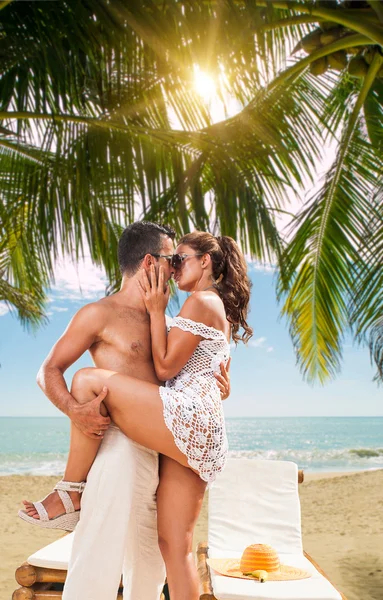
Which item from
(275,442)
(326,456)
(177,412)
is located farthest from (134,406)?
(275,442)

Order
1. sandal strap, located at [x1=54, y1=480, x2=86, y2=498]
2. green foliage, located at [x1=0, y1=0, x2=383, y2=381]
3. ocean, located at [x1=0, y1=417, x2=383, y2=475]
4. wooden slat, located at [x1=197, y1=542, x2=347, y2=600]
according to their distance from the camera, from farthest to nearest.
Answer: ocean, located at [x1=0, y1=417, x2=383, y2=475] < wooden slat, located at [x1=197, y1=542, x2=347, y2=600] < green foliage, located at [x1=0, y1=0, x2=383, y2=381] < sandal strap, located at [x1=54, y1=480, x2=86, y2=498]

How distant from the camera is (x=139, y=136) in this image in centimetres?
456

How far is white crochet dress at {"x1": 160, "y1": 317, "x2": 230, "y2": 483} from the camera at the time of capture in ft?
8.25

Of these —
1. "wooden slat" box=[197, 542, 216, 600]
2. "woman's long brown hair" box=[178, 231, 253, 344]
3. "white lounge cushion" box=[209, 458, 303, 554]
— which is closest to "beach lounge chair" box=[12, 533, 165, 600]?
"wooden slat" box=[197, 542, 216, 600]

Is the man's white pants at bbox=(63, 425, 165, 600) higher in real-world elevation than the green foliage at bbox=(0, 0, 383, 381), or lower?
lower

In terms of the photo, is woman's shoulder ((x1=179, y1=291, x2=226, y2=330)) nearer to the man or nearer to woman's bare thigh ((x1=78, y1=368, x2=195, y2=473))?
the man

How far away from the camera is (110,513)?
96.8 inches

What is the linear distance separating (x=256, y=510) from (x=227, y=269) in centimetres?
284

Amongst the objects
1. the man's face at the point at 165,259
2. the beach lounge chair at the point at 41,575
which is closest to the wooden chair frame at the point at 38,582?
the beach lounge chair at the point at 41,575

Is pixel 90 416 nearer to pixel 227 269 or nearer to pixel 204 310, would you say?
pixel 204 310

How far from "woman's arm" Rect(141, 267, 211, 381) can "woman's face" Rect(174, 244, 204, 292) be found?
27 centimetres

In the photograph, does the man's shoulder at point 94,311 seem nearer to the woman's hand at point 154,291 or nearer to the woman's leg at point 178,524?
the woman's hand at point 154,291

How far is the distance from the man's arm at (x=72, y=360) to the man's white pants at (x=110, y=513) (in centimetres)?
14

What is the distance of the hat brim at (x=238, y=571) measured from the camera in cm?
400
